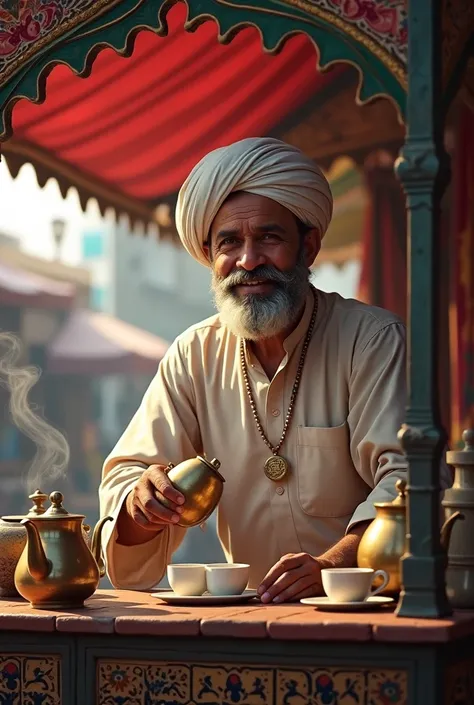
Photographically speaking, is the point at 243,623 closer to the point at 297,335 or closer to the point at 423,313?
the point at 423,313

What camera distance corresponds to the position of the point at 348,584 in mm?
3400

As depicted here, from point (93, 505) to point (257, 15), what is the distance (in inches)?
930

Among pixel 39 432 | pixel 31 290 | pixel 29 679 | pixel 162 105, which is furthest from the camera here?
pixel 31 290

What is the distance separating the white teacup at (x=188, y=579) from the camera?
3674mm

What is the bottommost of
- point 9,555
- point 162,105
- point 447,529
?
point 9,555

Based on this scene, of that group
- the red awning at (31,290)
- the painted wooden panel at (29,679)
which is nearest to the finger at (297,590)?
the painted wooden panel at (29,679)

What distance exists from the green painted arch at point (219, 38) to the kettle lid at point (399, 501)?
95 centimetres

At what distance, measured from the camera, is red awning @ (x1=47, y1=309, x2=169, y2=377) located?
29.0m

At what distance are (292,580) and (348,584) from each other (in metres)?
0.30

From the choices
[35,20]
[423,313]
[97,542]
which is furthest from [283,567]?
[35,20]

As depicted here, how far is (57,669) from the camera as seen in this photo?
3473mm

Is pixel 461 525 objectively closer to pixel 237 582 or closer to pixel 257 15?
pixel 237 582

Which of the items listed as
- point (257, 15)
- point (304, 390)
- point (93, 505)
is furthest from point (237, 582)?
point (93, 505)

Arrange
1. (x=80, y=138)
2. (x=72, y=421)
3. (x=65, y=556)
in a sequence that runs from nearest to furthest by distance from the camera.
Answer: (x=65, y=556) → (x=80, y=138) → (x=72, y=421)
